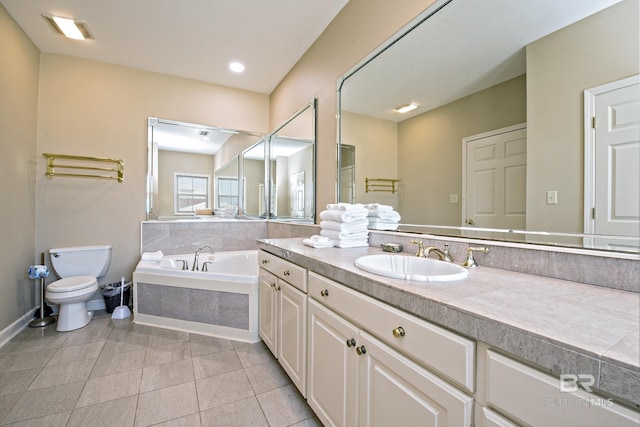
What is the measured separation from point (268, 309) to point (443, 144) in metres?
1.56

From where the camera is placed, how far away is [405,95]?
1.74 m

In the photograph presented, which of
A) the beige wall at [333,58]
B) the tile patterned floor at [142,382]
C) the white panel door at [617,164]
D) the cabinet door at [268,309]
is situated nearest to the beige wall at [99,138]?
the tile patterned floor at [142,382]

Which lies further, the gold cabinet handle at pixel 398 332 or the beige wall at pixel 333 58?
the beige wall at pixel 333 58

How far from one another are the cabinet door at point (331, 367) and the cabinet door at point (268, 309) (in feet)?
1.71

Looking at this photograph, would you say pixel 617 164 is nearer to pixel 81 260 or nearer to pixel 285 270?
pixel 285 270

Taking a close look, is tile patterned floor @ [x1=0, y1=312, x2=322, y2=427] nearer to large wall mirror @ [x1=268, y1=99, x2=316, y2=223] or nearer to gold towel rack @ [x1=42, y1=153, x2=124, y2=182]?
large wall mirror @ [x1=268, y1=99, x2=316, y2=223]

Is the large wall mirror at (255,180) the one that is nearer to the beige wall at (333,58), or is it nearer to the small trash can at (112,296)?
the beige wall at (333,58)

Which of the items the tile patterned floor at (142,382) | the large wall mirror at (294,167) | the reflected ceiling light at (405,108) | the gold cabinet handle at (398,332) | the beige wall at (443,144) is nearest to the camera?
the gold cabinet handle at (398,332)

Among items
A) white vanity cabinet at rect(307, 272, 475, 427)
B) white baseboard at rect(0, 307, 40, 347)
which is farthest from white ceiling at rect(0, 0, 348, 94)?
white baseboard at rect(0, 307, 40, 347)

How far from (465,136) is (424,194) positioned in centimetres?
37

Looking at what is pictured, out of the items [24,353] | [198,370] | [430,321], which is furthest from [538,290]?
[24,353]

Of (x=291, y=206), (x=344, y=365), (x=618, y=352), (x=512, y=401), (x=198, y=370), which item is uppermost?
(x=291, y=206)

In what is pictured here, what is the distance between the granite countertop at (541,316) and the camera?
1.52 feet

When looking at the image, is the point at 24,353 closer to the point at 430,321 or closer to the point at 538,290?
the point at 430,321
